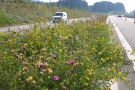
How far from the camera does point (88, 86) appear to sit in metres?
3.20

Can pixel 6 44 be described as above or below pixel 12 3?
below

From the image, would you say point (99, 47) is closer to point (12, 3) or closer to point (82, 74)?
point (82, 74)

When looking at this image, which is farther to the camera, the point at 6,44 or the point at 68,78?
the point at 6,44

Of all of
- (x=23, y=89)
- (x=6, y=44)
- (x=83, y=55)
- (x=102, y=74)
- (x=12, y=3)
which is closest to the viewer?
(x=23, y=89)

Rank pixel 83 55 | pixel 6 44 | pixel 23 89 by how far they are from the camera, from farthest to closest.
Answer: pixel 6 44
pixel 83 55
pixel 23 89

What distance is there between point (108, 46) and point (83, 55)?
6.67 feet

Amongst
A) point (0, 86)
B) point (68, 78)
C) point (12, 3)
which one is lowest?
point (0, 86)

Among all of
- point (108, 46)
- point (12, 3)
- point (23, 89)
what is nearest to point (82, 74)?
point (23, 89)

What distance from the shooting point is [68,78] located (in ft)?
10.6

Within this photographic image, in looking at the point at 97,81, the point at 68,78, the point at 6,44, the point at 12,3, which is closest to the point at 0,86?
the point at 68,78

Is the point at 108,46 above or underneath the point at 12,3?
underneath

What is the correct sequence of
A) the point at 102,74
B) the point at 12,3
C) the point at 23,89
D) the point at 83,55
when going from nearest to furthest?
the point at 23,89, the point at 102,74, the point at 83,55, the point at 12,3

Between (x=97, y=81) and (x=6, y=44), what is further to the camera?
(x=6, y=44)

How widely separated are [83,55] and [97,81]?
0.92 metres
